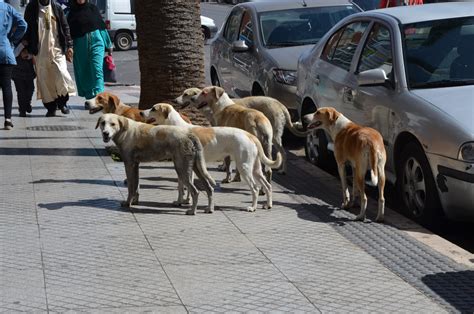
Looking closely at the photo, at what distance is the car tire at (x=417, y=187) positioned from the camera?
8.84 m

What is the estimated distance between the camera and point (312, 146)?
12.0 m

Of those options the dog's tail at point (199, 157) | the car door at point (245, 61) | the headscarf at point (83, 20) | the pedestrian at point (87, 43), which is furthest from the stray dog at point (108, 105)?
the headscarf at point (83, 20)

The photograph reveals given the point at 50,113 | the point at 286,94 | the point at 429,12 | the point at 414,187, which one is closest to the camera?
the point at 414,187

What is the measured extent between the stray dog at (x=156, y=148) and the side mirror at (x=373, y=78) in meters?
1.80

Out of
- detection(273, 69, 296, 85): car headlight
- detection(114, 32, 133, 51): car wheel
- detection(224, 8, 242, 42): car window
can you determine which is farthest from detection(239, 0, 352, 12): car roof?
detection(114, 32, 133, 51): car wheel

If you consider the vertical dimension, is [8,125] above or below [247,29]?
below

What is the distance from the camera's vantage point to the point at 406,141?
30.9ft

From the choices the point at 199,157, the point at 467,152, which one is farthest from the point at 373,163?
the point at 199,157

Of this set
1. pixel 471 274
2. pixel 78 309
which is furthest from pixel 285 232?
pixel 78 309

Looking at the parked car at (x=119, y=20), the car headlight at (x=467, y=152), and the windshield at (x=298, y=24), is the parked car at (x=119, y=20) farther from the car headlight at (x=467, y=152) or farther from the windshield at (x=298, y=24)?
the car headlight at (x=467, y=152)

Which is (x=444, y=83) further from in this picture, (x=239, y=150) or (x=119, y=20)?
(x=119, y=20)

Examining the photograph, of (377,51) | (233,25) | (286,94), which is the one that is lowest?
(286,94)

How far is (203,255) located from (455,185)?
220 cm

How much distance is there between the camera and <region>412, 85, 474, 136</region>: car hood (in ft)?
28.2
